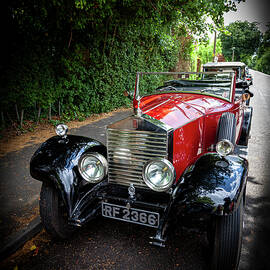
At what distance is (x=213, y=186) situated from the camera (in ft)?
6.14

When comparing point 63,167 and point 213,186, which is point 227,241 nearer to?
point 213,186

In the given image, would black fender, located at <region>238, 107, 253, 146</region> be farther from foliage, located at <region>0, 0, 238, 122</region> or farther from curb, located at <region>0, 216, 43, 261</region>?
curb, located at <region>0, 216, 43, 261</region>

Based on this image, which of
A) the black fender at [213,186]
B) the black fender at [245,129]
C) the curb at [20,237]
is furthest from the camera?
A: the black fender at [245,129]

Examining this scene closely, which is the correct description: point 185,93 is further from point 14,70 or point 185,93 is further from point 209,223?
point 14,70

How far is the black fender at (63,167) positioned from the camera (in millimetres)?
2338

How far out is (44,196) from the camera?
2.41 meters

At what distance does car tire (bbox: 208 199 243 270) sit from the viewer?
186 centimetres

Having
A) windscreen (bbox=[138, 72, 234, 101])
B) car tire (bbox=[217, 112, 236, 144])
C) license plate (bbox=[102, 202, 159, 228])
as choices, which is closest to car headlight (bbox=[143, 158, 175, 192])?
license plate (bbox=[102, 202, 159, 228])

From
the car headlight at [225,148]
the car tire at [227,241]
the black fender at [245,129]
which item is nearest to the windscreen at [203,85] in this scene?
the car headlight at [225,148]

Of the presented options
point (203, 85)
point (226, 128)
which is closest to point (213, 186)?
Result: point (226, 128)

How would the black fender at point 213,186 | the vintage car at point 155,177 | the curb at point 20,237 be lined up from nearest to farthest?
the black fender at point 213,186 < the vintage car at point 155,177 < the curb at point 20,237

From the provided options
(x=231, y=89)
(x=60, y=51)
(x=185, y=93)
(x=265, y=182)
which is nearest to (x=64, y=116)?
(x=60, y=51)

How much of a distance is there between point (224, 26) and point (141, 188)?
7497 millimetres

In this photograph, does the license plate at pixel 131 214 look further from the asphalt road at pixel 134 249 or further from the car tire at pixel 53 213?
the car tire at pixel 53 213
